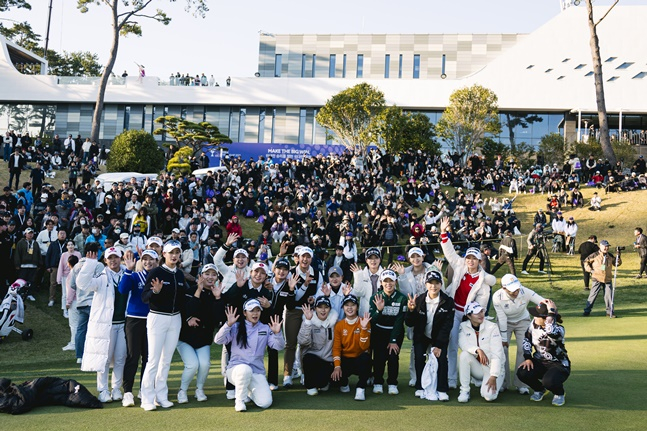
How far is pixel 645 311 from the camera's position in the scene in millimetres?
13742

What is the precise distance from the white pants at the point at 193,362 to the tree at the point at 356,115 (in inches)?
1254

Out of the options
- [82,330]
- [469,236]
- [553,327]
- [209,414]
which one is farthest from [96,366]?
[469,236]

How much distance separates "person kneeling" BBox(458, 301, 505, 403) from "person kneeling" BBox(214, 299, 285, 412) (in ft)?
6.90

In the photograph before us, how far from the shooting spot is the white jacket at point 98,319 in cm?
659

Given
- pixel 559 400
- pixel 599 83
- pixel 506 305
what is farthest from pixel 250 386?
pixel 599 83

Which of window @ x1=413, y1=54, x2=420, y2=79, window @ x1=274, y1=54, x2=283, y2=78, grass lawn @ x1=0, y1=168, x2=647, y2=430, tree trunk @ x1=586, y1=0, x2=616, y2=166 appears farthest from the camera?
window @ x1=274, y1=54, x2=283, y2=78

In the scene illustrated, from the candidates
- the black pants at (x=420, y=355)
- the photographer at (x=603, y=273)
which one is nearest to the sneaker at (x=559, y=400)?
the black pants at (x=420, y=355)

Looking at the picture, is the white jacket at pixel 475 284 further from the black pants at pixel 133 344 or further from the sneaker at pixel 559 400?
the black pants at pixel 133 344

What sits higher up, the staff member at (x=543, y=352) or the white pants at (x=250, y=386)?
the staff member at (x=543, y=352)

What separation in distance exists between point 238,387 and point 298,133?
1666 inches

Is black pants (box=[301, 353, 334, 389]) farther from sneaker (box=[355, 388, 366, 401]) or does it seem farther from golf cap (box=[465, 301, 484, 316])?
golf cap (box=[465, 301, 484, 316])

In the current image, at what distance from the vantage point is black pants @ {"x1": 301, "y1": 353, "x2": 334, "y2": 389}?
712 centimetres

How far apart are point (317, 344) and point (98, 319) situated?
2.54 meters

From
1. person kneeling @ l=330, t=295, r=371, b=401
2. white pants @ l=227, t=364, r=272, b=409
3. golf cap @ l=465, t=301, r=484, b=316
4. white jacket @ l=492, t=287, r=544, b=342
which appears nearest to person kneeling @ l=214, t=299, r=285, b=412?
white pants @ l=227, t=364, r=272, b=409
